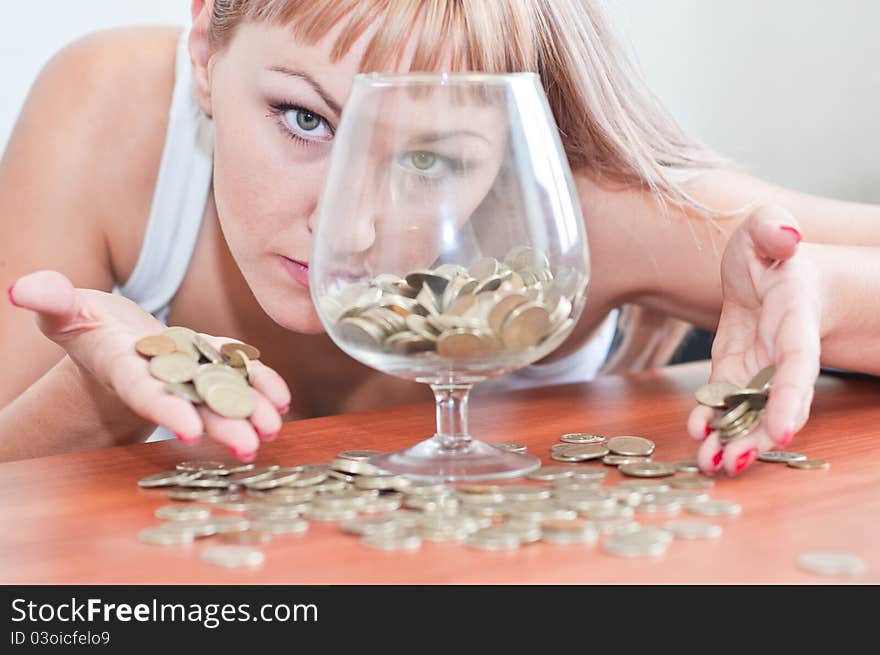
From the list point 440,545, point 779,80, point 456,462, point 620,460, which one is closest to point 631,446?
point 620,460

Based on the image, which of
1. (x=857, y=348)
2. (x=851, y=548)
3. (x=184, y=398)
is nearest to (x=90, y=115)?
(x=184, y=398)

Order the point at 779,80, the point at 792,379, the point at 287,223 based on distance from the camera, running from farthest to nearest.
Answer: the point at 779,80, the point at 287,223, the point at 792,379

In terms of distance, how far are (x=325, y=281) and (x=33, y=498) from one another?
22 cm

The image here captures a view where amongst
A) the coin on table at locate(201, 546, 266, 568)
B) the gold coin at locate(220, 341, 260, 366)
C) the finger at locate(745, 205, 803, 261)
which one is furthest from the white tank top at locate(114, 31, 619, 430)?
the coin on table at locate(201, 546, 266, 568)

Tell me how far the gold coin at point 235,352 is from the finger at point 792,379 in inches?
13.4

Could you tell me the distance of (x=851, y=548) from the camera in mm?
559

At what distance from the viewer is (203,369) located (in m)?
0.73

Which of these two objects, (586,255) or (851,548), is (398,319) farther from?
(851,548)

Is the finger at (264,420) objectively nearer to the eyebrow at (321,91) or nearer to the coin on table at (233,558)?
the coin on table at (233,558)

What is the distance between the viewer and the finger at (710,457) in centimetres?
71

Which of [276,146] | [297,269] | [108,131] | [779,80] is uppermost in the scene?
[779,80]

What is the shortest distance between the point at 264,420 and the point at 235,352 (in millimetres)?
74

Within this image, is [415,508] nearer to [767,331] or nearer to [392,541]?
[392,541]
